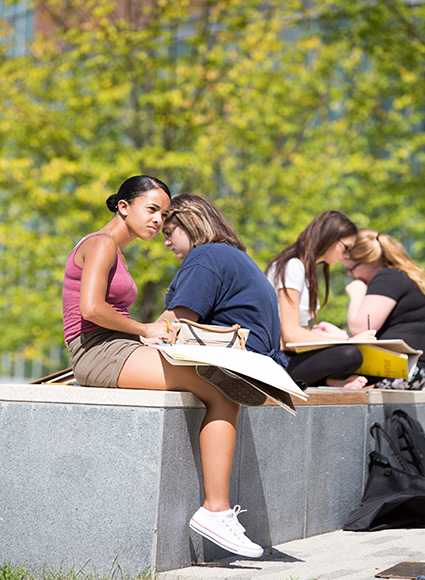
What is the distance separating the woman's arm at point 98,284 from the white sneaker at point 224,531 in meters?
0.94

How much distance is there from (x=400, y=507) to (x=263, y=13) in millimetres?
10685

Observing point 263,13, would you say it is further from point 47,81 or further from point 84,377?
point 84,377

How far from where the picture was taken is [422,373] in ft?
21.5

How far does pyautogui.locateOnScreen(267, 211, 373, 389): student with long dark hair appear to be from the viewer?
19.0 ft

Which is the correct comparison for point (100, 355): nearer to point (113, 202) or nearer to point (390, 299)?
point (113, 202)

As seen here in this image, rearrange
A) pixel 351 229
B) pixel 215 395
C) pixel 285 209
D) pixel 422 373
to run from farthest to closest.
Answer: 1. pixel 285 209
2. pixel 422 373
3. pixel 351 229
4. pixel 215 395

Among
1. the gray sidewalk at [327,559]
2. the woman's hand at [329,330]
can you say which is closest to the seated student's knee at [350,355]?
the woman's hand at [329,330]

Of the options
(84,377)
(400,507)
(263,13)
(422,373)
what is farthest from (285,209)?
(84,377)

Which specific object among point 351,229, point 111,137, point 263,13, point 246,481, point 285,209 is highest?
point 263,13

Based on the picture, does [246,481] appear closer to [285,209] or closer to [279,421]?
[279,421]

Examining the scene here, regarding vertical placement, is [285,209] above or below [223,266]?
above

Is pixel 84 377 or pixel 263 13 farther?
pixel 263 13

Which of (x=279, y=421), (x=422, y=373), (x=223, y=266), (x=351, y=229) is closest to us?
(x=223, y=266)

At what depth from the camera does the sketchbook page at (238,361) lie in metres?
3.66
